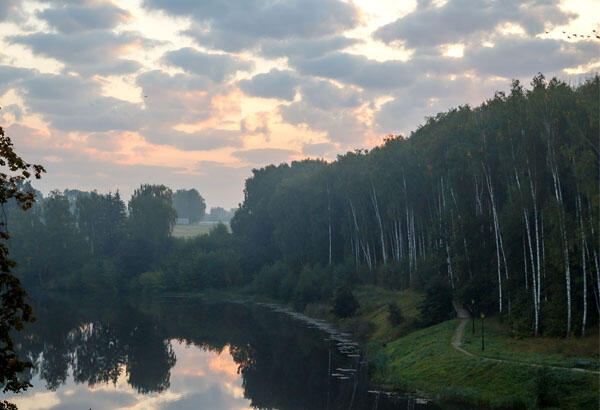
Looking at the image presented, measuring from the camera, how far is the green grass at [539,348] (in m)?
37.7

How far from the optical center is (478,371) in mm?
39562

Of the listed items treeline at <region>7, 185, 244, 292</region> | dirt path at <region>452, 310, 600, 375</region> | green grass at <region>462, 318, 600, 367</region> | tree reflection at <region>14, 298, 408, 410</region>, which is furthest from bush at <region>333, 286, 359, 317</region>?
treeline at <region>7, 185, 244, 292</region>

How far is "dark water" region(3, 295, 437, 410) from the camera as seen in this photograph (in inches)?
1769

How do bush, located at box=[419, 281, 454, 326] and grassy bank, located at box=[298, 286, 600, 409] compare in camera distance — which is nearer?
grassy bank, located at box=[298, 286, 600, 409]

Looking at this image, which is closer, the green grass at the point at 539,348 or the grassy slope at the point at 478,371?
the grassy slope at the point at 478,371

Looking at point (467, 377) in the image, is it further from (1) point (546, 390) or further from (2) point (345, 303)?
(2) point (345, 303)

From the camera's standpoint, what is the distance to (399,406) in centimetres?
3866

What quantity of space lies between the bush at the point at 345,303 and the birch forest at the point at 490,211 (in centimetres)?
672

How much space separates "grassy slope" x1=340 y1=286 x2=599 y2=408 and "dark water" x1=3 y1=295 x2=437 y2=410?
89.4 inches

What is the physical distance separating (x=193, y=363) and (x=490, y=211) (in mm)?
32398

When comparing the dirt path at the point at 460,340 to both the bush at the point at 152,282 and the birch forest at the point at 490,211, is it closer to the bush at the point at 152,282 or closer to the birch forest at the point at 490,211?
the birch forest at the point at 490,211

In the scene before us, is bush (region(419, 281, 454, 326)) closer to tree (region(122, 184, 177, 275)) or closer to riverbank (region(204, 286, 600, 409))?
riverbank (region(204, 286, 600, 409))

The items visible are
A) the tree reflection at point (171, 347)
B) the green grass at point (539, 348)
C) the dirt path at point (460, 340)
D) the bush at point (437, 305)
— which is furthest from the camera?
the bush at point (437, 305)

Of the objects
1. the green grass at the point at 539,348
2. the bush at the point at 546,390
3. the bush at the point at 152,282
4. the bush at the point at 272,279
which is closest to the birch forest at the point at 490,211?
the green grass at the point at 539,348
